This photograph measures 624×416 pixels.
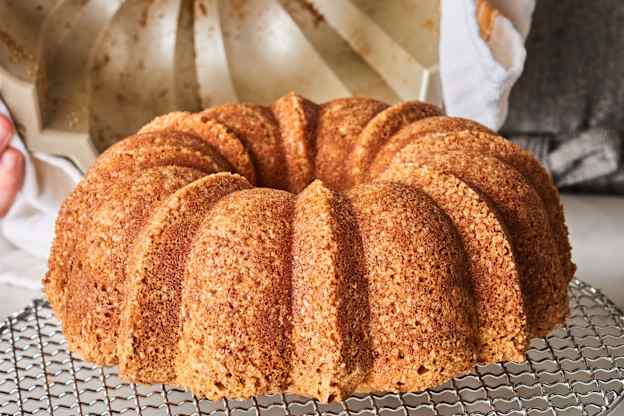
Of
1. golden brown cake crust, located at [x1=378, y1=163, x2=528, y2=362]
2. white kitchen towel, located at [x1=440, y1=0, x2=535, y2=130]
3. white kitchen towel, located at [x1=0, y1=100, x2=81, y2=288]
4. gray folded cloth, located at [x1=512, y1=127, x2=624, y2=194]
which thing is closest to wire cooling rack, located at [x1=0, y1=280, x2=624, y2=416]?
golden brown cake crust, located at [x1=378, y1=163, x2=528, y2=362]

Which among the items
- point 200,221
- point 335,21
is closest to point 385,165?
point 200,221

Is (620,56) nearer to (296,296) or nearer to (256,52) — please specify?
(256,52)

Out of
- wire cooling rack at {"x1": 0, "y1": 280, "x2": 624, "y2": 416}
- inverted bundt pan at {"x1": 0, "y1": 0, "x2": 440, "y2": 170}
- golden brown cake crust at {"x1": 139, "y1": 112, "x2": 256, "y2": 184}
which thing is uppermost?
golden brown cake crust at {"x1": 139, "y1": 112, "x2": 256, "y2": 184}

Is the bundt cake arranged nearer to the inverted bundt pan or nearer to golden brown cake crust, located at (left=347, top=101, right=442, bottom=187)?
golden brown cake crust, located at (left=347, top=101, right=442, bottom=187)

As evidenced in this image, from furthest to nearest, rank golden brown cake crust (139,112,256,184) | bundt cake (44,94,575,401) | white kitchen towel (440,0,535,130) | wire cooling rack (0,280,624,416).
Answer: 1. white kitchen towel (440,0,535,130)
2. golden brown cake crust (139,112,256,184)
3. wire cooling rack (0,280,624,416)
4. bundt cake (44,94,575,401)

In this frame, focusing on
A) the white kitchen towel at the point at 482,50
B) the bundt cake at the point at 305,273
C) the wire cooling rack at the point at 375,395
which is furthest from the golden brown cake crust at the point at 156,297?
the white kitchen towel at the point at 482,50

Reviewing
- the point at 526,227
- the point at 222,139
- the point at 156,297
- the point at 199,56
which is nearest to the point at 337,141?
the point at 222,139
